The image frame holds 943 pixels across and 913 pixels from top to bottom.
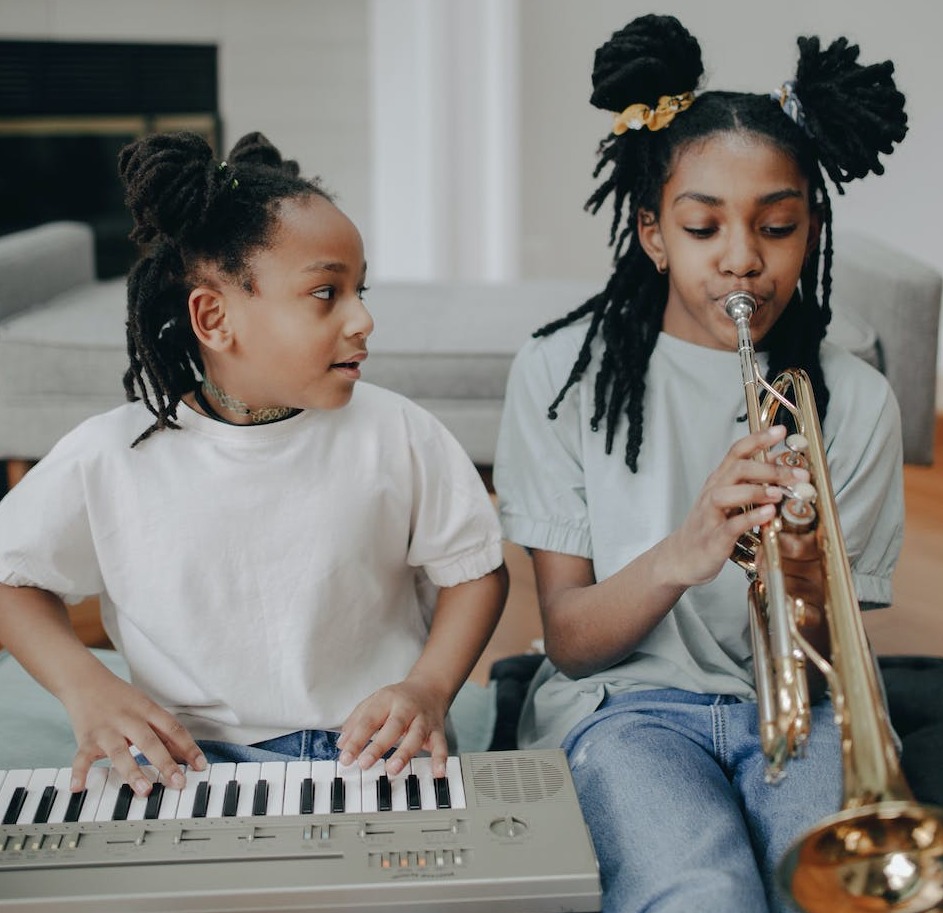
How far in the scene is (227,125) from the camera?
13.3 feet

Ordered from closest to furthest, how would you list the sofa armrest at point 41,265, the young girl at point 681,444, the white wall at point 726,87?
the young girl at point 681,444
the sofa armrest at point 41,265
the white wall at point 726,87

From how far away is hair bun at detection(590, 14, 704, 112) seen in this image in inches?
47.8

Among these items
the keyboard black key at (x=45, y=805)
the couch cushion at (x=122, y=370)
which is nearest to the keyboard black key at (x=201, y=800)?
the keyboard black key at (x=45, y=805)

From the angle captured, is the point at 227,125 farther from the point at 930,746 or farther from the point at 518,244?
the point at 930,746

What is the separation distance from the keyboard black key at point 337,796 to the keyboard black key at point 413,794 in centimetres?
5

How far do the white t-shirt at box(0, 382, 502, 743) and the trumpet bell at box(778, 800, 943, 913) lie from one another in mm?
500

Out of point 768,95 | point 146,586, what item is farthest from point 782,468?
point 146,586

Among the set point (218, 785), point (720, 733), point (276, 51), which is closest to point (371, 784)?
point (218, 785)

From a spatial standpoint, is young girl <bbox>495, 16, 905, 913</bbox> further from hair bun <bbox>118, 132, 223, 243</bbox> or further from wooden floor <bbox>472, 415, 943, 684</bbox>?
wooden floor <bbox>472, 415, 943, 684</bbox>

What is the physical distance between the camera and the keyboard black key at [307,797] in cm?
94

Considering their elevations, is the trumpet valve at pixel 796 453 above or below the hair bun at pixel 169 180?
below

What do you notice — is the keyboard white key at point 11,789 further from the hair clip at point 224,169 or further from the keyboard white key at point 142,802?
the hair clip at point 224,169

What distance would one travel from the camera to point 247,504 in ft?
3.76

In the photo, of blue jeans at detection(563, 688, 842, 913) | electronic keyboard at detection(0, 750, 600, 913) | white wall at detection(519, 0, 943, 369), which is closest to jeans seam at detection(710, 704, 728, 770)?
blue jeans at detection(563, 688, 842, 913)
